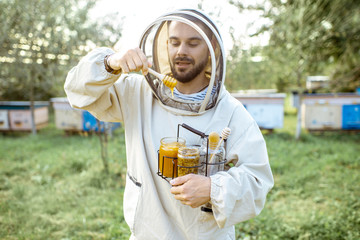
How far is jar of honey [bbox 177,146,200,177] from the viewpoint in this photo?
1.20m

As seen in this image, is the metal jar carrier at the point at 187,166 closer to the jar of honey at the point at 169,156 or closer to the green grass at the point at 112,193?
the jar of honey at the point at 169,156

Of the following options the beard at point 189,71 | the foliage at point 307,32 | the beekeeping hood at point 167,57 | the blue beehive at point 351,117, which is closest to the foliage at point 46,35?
the foliage at point 307,32

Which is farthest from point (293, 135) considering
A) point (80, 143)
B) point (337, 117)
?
point (80, 143)

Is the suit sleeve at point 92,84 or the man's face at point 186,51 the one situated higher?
the man's face at point 186,51

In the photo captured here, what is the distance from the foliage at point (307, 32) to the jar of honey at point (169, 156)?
4378mm

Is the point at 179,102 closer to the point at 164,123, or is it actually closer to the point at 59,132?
the point at 164,123

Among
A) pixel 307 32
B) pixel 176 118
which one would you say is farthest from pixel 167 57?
pixel 307 32

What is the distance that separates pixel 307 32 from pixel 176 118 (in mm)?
5363

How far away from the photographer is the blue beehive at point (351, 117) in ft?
23.9

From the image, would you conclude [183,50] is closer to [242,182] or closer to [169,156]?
[169,156]

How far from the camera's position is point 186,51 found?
1.41 metres

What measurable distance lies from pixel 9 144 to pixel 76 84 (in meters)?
6.67

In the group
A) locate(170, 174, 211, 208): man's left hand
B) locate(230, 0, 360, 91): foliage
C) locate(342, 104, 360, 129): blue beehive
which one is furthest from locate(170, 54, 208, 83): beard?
locate(342, 104, 360, 129): blue beehive

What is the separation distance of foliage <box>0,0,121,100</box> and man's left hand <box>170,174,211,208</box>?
4.02 m
